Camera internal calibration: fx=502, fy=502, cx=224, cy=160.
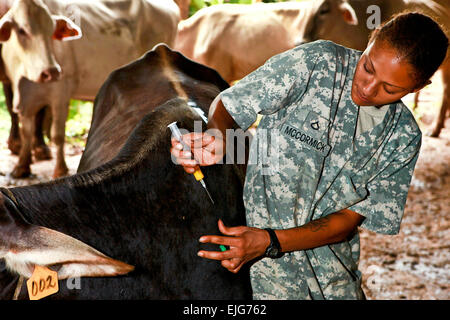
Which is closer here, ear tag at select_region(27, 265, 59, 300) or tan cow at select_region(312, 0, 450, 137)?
ear tag at select_region(27, 265, 59, 300)

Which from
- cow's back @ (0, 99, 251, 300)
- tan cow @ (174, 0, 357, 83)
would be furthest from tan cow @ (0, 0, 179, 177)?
cow's back @ (0, 99, 251, 300)

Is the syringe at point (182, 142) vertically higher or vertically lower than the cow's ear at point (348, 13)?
higher

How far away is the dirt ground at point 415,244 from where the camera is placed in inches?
160

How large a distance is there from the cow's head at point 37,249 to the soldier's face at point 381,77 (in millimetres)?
964

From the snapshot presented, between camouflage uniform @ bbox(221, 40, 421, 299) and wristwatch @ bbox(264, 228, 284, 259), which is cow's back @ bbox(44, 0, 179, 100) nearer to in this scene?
camouflage uniform @ bbox(221, 40, 421, 299)

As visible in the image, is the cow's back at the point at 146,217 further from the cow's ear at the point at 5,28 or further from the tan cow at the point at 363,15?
the tan cow at the point at 363,15

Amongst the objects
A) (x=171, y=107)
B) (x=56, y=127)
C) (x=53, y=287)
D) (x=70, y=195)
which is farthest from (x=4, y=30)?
(x=53, y=287)

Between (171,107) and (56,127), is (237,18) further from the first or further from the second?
(171,107)

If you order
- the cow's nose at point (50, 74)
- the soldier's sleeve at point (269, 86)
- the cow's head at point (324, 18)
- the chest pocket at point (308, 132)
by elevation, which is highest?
the soldier's sleeve at point (269, 86)

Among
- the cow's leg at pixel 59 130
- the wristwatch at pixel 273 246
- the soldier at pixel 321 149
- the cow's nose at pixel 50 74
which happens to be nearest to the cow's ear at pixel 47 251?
the soldier at pixel 321 149

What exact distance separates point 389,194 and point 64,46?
4799mm

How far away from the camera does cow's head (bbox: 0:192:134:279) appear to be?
1.39m

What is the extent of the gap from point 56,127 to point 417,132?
15.6 feet

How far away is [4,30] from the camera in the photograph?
475 centimetres
